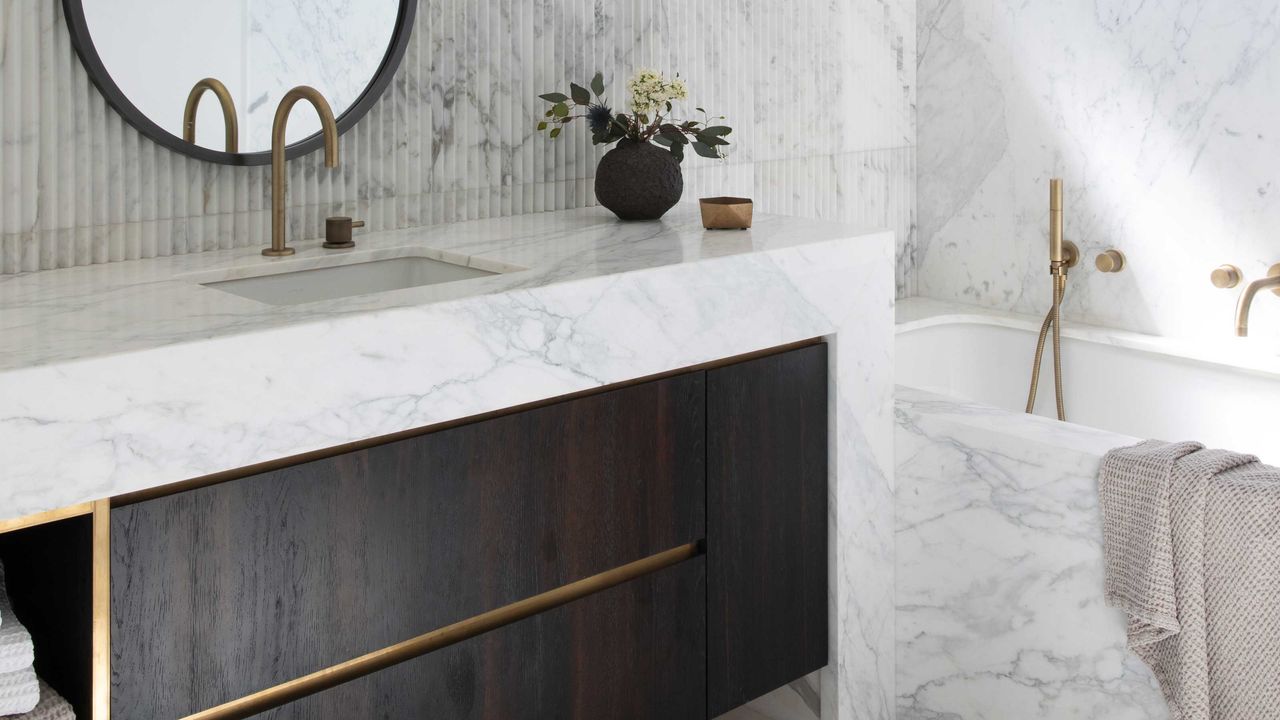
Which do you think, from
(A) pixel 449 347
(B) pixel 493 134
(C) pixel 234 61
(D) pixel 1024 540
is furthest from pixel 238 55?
(D) pixel 1024 540

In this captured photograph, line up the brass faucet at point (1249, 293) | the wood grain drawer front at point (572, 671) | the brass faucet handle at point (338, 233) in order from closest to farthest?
the wood grain drawer front at point (572, 671) < the brass faucet handle at point (338, 233) < the brass faucet at point (1249, 293)

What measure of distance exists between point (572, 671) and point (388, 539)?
39 cm

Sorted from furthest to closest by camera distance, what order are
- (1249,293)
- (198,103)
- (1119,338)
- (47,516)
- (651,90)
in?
(1119,338), (1249,293), (651,90), (198,103), (47,516)

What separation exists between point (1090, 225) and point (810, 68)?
0.76 m

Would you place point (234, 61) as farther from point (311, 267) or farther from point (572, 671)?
point (572, 671)

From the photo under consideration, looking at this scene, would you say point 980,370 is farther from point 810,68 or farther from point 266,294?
point 266,294

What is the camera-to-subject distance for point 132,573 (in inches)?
53.2

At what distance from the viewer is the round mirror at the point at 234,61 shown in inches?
71.3

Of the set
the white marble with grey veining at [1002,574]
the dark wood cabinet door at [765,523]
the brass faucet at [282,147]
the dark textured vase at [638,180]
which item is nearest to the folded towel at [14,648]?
the brass faucet at [282,147]

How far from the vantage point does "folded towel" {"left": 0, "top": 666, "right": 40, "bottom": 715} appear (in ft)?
4.25

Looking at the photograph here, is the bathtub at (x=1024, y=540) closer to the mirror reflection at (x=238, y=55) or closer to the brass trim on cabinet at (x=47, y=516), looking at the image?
the mirror reflection at (x=238, y=55)

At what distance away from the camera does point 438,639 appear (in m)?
1.66

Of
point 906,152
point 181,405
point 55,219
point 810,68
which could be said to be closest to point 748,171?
point 810,68

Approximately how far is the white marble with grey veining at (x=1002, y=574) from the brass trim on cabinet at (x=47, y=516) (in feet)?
4.77
